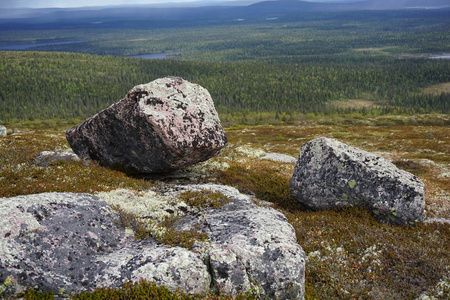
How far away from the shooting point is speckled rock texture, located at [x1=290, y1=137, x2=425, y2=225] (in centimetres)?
1602

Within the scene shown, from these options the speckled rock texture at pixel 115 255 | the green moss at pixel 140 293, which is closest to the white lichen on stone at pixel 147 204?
the speckled rock texture at pixel 115 255

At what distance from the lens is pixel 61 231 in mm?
10023

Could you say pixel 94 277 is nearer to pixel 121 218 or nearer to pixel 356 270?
pixel 121 218

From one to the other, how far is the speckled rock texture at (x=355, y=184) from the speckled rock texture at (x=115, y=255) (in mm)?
6768

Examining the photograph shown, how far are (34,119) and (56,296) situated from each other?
196 m

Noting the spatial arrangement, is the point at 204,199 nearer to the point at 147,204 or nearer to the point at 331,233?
the point at 147,204

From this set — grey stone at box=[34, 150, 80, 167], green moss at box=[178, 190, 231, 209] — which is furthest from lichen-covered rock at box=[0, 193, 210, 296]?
grey stone at box=[34, 150, 80, 167]

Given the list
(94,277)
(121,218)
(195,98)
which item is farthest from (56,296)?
(195,98)

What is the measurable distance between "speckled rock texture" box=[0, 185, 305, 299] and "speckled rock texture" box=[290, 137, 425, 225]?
6.77m

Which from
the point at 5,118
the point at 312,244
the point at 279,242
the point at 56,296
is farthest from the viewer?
the point at 5,118

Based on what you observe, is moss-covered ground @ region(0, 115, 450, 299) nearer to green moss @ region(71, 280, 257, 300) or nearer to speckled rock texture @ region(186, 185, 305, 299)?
green moss @ region(71, 280, 257, 300)

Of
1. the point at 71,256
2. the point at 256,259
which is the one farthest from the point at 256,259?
the point at 71,256

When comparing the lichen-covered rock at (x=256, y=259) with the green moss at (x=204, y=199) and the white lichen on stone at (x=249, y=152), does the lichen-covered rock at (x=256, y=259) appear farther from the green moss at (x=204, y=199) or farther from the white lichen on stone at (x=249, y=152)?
the white lichen on stone at (x=249, y=152)

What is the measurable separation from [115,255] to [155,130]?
10.5 meters
